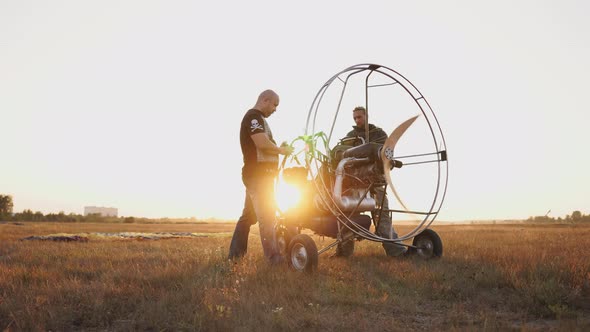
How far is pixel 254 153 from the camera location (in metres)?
7.84

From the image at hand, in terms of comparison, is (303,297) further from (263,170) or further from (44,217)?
(44,217)

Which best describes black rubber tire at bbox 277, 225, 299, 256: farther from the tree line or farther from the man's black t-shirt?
the tree line

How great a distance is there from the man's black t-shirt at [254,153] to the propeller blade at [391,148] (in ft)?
6.85

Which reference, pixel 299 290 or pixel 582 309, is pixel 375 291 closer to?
pixel 299 290

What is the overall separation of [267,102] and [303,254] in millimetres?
2923

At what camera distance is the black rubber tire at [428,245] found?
899cm

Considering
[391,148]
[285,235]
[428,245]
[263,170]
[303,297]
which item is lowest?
[303,297]

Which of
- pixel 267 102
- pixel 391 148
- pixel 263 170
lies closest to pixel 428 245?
pixel 391 148

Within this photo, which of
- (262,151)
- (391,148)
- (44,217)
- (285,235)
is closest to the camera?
(391,148)

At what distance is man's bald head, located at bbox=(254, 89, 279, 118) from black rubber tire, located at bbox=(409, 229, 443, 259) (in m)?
4.47

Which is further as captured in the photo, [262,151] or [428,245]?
[428,245]

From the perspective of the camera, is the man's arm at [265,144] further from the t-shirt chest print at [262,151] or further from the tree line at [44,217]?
the tree line at [44,217]

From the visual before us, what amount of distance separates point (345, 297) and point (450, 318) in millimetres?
1383

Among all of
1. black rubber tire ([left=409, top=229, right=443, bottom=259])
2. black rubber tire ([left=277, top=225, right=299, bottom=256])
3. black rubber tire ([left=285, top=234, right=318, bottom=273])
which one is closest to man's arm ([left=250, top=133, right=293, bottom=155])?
black rubber tire ([left=285, top=234, right=318, bottom=273])
